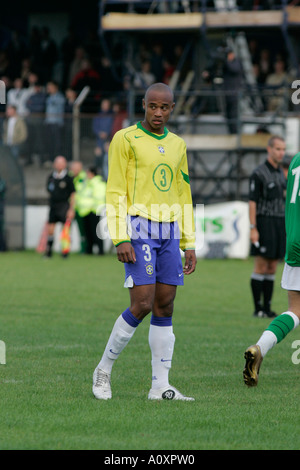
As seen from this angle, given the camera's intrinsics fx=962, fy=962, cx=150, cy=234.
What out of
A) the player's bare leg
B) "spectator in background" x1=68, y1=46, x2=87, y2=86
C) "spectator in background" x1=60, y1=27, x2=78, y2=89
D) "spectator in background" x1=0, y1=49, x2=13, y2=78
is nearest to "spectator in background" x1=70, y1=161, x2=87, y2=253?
"spectator in background" x1=68, y1=46, x2=87, y2=86

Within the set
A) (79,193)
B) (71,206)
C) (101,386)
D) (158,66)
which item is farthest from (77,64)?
(101,386)

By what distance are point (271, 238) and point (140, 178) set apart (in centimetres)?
570

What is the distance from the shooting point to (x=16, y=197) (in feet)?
81.4

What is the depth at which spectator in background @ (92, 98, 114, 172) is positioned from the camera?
25.6m

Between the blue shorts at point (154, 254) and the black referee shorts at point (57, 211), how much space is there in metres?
15.7

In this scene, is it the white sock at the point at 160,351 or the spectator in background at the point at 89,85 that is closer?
the white sock at the point at 160,351

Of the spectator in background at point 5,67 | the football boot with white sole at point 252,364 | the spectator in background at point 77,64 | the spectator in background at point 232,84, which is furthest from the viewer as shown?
the spectator in background at point 5,67

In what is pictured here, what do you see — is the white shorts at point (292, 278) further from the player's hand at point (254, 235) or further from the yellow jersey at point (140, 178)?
the player's hand at point (254, 235)

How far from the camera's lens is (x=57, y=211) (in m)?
22.4

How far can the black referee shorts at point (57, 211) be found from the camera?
2238 centimetres

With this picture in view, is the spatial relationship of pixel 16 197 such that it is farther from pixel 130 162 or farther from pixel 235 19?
pixel 130 162

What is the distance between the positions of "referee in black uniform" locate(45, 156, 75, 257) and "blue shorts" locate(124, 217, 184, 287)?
50.9ft

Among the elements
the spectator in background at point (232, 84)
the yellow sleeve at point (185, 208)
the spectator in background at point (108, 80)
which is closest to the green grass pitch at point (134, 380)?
the yellow sleeve at point (185, 208)

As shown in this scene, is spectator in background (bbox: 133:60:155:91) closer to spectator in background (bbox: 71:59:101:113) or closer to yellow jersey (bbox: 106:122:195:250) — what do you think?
spectator in background (bbox: 71:59:101:113)
